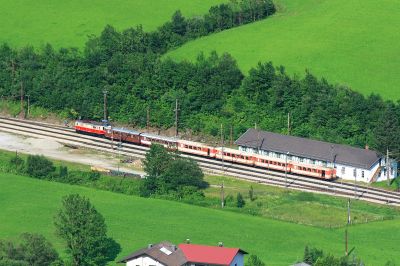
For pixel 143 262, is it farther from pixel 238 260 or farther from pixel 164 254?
pixel 238 260

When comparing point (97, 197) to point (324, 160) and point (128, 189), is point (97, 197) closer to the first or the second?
point (128, 189)

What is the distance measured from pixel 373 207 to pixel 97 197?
110ft

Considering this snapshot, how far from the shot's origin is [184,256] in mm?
150750

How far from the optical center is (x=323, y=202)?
18362cm

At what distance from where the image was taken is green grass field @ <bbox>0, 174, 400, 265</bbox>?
16350 cm

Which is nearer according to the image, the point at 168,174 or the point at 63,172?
the point at 168,174

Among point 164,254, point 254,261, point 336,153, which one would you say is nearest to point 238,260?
point 254,261

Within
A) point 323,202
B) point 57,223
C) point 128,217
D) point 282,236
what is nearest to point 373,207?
point 323,202

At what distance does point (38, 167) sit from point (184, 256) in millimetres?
42871

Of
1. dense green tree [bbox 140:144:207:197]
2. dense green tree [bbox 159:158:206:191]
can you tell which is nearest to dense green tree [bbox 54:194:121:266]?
dense green tree [bbox 140:144:207:197]

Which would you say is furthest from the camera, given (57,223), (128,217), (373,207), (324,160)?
(324,160)

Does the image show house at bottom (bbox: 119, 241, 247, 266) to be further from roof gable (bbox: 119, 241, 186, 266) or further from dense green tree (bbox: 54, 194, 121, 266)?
dense green tree (bbox: 54, 194, 121, 266)

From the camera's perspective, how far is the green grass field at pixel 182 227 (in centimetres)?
16350

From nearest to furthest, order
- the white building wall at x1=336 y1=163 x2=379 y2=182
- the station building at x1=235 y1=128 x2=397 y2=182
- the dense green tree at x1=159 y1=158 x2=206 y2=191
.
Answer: the dense green tree at x1=159 y1=158 x2=206 y2=191 → the white building wall at x1=336 y1=163 x2=379 y2=182 → the station building at x1=235 y1=128 x2=397 y2=182
